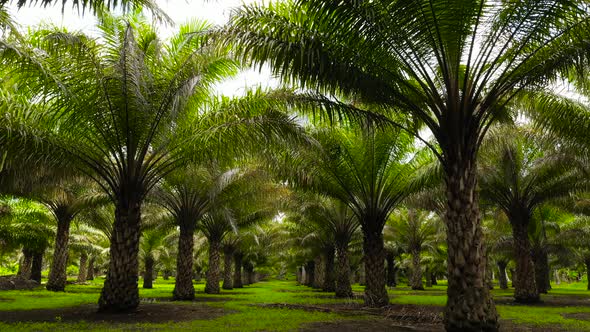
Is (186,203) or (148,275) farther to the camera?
(148,275)

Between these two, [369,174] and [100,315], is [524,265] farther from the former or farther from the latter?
[100,315]

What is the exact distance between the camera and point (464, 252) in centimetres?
793

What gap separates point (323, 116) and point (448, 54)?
10.2 feet

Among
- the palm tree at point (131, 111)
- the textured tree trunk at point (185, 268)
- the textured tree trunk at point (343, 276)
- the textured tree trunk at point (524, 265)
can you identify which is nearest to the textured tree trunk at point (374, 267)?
the textured tree trunk at point (343, 276)

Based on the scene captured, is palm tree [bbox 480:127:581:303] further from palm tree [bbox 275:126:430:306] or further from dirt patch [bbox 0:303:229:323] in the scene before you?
dirt patch [bbox 0:303:229:323]

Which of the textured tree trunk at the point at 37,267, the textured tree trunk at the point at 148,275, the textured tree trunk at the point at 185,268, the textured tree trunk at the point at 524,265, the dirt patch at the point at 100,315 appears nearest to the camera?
the dirt patch at the point at 100,315

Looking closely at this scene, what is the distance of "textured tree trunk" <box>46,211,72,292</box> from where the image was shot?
21.3m

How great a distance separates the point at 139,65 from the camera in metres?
Answer: 10.5

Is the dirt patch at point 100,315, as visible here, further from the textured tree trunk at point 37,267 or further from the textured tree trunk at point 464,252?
the textured tree trunk at point 37,267

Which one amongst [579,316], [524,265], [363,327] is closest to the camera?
[363,327]

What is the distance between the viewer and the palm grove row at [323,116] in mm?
7809

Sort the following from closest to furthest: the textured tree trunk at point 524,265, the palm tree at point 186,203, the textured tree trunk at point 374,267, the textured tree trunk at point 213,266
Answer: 1. the textured tree trunk at point 374,267
2. the palm tree at point 186,203
3. the textured tree trunk at point 524,265
4. the textured tree trunk at point 213,266

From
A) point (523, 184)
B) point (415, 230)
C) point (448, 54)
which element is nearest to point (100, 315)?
point (448, 54)

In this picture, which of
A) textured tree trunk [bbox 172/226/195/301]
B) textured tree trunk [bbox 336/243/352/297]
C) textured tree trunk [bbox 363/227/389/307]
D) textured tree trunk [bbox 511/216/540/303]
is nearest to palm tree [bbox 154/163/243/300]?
textured tree trunk [bbox 172/226/195/301]
